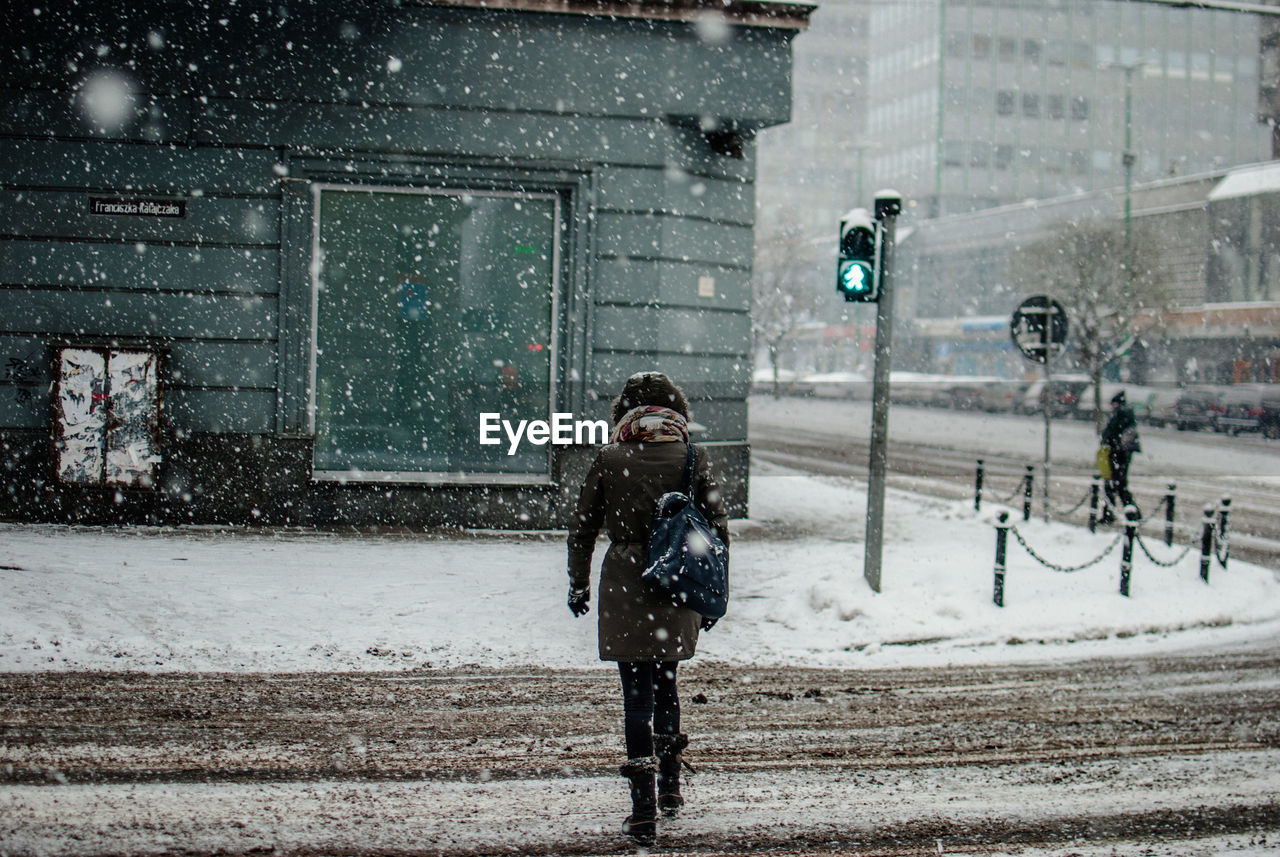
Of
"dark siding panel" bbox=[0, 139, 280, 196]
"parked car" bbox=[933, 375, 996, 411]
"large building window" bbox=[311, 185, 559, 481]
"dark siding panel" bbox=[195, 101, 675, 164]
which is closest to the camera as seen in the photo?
"dark siding panel" bbox=[0, 139, 280, 196]

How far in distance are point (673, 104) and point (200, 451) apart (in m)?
5.79

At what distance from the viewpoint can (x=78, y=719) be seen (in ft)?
18.1

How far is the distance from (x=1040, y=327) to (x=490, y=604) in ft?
26.9

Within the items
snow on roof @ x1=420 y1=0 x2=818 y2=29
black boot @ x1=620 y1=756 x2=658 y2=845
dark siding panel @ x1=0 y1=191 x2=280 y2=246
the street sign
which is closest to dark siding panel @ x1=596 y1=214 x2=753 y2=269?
snow on roof @ x1=420 y1=0 x2=818 y2=29

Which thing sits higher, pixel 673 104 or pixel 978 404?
pixel 673 104

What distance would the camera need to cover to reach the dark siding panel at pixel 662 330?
11.6 meters

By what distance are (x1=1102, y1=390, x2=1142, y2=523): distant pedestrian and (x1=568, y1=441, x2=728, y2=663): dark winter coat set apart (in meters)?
11.2

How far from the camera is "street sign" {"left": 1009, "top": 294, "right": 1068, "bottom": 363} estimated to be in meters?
13.4

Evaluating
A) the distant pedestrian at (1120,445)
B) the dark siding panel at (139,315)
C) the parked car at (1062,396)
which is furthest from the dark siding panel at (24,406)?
the parked car at (1062,396)

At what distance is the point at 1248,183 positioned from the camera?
44656 mm

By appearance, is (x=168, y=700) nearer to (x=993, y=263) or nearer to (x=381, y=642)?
(x=381, y=642)

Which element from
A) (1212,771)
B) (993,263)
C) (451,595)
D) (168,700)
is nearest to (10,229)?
(451,595)

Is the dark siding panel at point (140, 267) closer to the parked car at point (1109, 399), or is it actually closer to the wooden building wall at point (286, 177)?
the wooden building wall at point (286, 177)

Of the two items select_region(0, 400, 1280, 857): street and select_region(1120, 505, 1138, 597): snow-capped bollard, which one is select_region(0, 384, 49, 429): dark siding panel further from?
select_region(1120, 505, 1138, 597): snow-capped bollard
